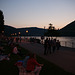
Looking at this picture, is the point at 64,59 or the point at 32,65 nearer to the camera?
the point at 32,65

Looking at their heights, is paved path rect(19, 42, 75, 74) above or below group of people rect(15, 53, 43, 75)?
below

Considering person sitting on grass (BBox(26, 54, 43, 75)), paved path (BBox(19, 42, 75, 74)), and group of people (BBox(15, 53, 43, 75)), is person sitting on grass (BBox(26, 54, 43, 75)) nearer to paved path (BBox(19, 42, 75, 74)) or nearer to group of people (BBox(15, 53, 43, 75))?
group of people (BBox(15, 53, 43, 75))

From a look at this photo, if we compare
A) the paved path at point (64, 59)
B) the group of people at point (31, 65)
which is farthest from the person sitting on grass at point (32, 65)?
the paved path at point (64, 59)

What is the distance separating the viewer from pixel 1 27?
5009 cm

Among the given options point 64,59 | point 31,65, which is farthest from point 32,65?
point 64,59

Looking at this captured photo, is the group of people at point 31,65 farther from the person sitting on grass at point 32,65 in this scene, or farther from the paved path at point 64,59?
the paved path at point 64,59

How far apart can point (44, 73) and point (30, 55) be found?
245cm

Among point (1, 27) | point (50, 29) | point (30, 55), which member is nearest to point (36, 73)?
point (30, 55)

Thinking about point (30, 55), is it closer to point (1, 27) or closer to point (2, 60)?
point (2, 60)

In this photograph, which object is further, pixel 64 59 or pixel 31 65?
pixel 64 59

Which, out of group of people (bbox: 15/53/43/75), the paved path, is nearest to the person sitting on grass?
group of people (bbox: 15/53/43/75)

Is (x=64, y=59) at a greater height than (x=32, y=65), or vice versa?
(x=32, y=65)

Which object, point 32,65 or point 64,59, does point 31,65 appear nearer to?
point 32,65

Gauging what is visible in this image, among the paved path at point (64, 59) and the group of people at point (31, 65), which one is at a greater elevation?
the group of people at point (31, 65)
